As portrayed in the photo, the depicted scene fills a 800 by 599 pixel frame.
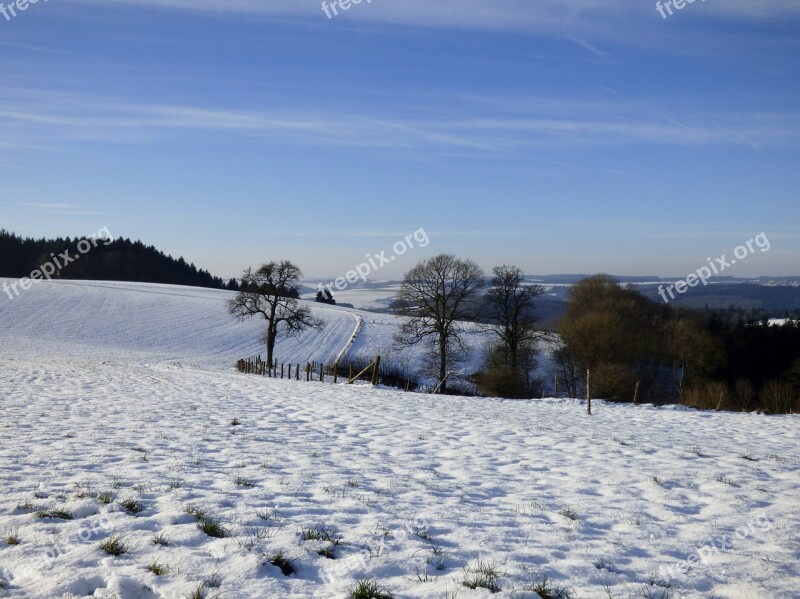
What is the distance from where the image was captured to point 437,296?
47.6 metres

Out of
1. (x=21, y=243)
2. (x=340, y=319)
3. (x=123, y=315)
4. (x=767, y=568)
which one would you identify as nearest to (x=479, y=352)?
(x=340, y=319)

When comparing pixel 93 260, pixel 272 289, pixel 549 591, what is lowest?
pixel 549 591

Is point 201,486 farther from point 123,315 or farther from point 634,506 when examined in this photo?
point 123,315

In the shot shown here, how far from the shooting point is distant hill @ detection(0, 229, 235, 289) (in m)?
110

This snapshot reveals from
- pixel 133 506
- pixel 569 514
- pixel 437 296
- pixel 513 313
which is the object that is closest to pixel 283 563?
pixel 133 506

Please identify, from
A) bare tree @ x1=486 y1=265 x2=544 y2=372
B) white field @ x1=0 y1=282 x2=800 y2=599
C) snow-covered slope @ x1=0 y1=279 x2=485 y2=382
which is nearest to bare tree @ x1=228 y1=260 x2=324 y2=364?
snow-covered slope @ x1=0 y1=279 x2=485 y2=382

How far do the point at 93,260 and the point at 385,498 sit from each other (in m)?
122

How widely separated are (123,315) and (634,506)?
213 feet

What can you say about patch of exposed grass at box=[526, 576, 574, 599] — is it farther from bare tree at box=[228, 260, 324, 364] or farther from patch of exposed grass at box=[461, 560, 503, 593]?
bare tree at box=[228, 260, 324, 364]

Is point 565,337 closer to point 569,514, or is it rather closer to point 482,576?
point 569,514

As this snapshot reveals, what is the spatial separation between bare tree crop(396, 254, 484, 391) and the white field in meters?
29.6

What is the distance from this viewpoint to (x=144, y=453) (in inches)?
378

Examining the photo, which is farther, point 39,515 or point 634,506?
point 634,506

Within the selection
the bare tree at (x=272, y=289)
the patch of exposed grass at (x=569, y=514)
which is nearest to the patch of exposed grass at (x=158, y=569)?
the patch of exposed grass at (x=569, y=514)
